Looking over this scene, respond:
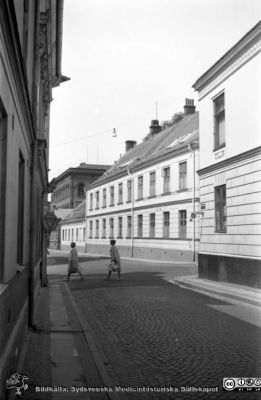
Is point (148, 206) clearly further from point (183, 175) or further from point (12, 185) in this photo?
point (12, 185)

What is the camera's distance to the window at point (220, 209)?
586 inches

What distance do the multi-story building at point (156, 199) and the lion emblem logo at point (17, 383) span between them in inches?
871

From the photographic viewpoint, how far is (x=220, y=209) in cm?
1513

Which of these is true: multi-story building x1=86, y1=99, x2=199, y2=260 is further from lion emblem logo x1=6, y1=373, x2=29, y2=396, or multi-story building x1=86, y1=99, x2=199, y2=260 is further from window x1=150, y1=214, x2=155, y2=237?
lion emblem logo x1=6, y1=373, x2=29, y2=396

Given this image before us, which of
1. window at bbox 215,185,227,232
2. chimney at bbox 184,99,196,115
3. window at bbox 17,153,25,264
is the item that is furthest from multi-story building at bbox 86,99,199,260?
window at bbox 17,153,25,264

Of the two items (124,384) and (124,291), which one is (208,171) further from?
(124,384)

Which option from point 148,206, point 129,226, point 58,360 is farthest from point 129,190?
point 58,360

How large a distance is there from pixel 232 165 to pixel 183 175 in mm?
14563

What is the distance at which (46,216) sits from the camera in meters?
14.0

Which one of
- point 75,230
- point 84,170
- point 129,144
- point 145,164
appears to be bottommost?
point 75,230

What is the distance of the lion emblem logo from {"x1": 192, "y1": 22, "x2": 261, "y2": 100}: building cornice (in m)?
10.6

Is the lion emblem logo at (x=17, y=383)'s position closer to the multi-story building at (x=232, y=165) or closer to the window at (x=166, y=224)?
the multi-story building at (x=232, y=165)

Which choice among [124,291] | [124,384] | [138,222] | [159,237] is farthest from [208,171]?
[138,222]

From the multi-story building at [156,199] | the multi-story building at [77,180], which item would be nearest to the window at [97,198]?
the multi-story building at [156,199]
